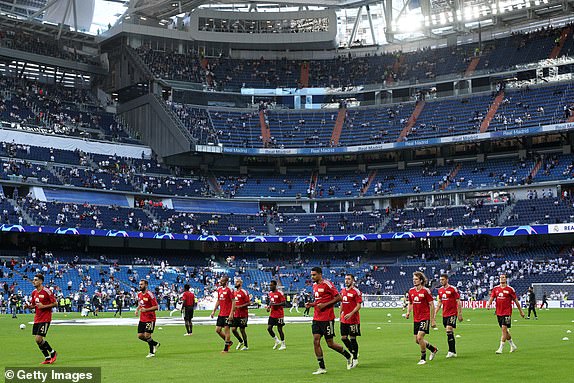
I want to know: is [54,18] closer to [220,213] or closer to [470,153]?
[220,213]

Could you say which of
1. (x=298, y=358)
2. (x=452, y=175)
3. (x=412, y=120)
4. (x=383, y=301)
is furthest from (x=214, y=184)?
(x=298, y=358)

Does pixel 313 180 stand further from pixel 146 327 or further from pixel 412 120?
pixel 146 327

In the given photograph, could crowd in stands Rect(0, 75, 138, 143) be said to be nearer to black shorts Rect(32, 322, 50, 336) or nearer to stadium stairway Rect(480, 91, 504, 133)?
stadium stairway Rect(480, 91, 504, 133)

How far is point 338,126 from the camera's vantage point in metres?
103

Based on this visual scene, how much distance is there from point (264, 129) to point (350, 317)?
83830 millimetres

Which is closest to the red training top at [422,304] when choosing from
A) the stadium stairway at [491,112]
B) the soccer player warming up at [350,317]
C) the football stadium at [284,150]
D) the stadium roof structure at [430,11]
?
the soccer player warming up at [350,317]

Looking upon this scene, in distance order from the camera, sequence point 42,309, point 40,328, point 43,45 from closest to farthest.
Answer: point 40,328 < point 42,309 < point 43,45

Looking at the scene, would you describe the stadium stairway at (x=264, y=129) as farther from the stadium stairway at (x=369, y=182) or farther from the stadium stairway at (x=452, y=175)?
the stadium stairway at (x=452, y=175)

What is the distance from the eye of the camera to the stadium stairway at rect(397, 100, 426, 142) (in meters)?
96.5

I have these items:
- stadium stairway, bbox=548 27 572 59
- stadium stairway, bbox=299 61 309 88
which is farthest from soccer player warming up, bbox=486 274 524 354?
stadium stairway, bbox=299 61 309 88

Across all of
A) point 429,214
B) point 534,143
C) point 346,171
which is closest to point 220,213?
point 346,171

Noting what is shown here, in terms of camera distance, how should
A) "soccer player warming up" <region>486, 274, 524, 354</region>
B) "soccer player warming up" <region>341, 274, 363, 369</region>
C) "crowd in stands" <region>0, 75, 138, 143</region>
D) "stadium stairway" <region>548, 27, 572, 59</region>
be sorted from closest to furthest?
"soccer player warming up" <region>341, 274, 363, 369</region>, "soccer player warming up" <region>486, 274, 524, 354</region>, "crowd in stands" <region>0, 75, 138, 143</region>, "stadium stairway" <region>548, 27, 572, 59</region>

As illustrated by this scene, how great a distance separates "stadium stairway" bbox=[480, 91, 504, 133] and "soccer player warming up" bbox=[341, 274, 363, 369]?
7352 cm

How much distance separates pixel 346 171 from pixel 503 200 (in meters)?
22.4
